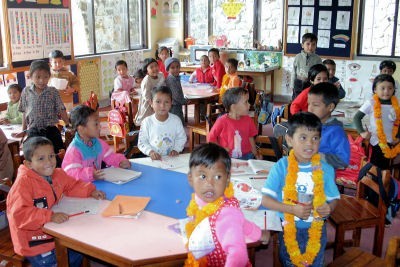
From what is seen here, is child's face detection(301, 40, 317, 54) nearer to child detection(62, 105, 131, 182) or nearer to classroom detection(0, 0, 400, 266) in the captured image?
classroom detection(0, 0, 400, 266)

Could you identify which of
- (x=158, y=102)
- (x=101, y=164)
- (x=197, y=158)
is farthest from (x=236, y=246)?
(x=158, y=102)

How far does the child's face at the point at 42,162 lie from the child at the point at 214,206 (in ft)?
3.14

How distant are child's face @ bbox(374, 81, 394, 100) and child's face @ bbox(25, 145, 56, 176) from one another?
3.11 metres

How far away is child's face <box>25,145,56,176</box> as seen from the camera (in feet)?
7.68

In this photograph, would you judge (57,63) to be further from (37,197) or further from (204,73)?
(37,197)

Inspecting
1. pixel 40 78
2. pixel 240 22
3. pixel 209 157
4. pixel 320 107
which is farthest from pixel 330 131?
pixel 240 22

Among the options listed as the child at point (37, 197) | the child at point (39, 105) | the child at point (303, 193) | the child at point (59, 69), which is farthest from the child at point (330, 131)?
the child at point (59, 69)

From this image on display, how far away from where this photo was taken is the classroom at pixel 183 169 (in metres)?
1.88

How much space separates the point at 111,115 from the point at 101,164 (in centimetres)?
233

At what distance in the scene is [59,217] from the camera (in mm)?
2150

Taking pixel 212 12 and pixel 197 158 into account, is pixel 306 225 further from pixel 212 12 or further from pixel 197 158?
pixel 212 12

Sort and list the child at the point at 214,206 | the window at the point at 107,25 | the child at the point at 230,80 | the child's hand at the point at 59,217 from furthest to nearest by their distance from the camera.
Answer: the window at the point at 107,25 → the child at the point at 230,80 → the child's hand at the point at 59,217 → the child at the point at 214,206

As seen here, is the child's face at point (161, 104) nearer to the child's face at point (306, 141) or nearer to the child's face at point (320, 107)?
the child's face at point (320, 107)

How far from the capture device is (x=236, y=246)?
62.4 inches
